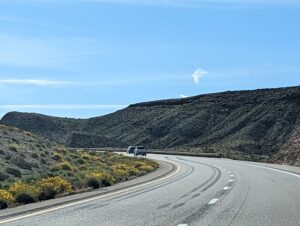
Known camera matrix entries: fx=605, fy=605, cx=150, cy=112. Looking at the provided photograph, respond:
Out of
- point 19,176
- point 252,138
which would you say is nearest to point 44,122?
point 252,138

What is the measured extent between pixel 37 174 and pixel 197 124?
293 feet

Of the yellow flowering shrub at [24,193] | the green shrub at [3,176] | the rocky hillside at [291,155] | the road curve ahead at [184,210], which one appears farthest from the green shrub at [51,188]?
the rocky hillside at [291,155]

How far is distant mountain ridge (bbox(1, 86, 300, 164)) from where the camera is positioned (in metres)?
101

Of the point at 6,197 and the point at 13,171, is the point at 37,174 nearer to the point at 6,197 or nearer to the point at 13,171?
the point at 13,171

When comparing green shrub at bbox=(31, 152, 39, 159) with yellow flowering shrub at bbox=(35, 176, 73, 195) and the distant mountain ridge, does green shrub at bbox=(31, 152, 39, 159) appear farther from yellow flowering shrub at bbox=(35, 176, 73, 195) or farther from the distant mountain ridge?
the distant mountain ridge

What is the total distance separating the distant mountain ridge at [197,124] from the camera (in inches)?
3994

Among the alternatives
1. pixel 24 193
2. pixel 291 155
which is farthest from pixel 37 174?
pixel 291 155

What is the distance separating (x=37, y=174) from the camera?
28.8 metres

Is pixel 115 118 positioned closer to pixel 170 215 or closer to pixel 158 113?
pixel 158 113

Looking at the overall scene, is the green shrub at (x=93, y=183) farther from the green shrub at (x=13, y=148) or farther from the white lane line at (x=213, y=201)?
the green shrub at (x=13, y=148)

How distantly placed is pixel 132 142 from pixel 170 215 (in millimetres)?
107267

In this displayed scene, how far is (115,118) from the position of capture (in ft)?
462

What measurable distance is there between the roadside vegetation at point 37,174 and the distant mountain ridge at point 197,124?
171 ft

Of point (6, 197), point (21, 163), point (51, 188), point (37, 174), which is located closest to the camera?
point (6, 197)
